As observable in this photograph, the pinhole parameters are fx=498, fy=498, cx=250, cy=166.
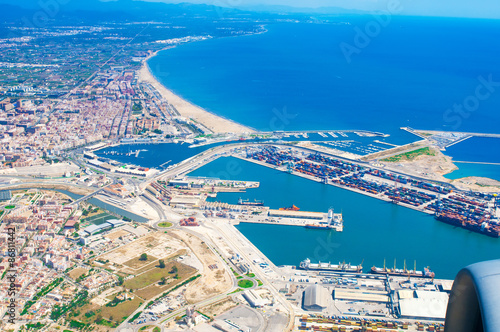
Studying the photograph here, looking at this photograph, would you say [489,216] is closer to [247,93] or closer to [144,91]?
[247,93]

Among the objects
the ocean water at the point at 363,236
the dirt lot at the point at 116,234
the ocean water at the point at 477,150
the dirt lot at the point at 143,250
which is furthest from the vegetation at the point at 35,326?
the ocean water at the point at 477,150

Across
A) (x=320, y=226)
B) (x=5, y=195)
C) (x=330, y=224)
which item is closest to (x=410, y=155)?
(x=330, y=224)

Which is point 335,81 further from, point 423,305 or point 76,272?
point 76,272

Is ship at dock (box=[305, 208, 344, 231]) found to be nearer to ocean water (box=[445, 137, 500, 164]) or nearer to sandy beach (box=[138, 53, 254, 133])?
ocean water (box=[445, 137, 500, 164])

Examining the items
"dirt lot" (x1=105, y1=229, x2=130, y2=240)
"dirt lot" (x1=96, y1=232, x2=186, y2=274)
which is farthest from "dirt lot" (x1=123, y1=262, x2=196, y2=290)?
"dirt lot" (x1=105, y1=229, x2=130, y2=240)

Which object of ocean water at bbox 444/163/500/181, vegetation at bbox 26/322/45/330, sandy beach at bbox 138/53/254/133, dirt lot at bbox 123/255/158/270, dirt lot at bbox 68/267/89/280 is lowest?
vegetation at bbox 26/322/45/330

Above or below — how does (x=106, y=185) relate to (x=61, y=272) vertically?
above

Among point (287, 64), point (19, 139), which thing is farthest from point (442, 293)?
point (287, 64)
